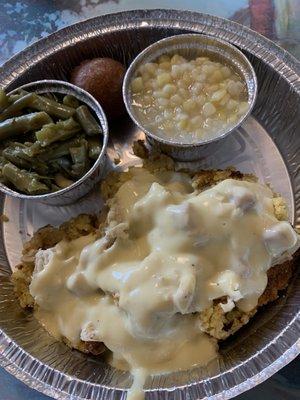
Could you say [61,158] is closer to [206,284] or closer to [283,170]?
[206,284]

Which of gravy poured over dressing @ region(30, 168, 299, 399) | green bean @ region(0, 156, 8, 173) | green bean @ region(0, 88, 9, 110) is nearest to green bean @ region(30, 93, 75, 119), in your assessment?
green bean @ region(0, 88, 9, 110)

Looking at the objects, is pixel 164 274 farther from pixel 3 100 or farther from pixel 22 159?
pixel 3 100

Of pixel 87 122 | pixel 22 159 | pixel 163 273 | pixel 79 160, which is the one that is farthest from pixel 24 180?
pixel 163 273

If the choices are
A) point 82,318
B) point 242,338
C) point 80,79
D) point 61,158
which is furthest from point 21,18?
point 242,338

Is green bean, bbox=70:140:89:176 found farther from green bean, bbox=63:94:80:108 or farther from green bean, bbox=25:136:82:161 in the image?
green bean, bbox=63:94:80:108

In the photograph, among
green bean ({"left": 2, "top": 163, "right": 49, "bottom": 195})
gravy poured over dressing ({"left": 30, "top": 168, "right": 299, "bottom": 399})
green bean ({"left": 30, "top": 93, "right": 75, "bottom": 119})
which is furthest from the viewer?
green bean ({"left": 30, "top": 93, "right": 75, "bottom": 119})

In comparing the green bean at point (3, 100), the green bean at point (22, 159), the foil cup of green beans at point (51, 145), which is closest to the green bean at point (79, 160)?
the foil cup of green beans at point (51, 145)
